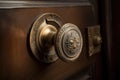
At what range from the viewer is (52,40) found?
0.35 meters

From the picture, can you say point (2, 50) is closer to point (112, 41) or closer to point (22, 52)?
point (22, 52)

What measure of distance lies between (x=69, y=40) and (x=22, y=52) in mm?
76

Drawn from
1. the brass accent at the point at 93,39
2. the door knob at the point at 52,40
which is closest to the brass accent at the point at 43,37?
the door knob at the point at 52,40

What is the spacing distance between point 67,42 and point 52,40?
0.10 ft

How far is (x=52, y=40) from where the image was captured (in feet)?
1.16

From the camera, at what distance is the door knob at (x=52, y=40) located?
Answer: 332 millimetres

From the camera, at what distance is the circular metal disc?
0.33 meters

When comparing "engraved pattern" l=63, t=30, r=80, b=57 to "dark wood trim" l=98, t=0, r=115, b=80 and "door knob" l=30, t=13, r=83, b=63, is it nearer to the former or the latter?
"door knob" l=30, t=13, r=83, b=63

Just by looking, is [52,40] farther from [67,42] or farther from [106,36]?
[106,36]

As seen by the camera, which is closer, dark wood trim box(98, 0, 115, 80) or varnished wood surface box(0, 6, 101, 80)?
varnished wood surface box(0, 6, 101, 80)

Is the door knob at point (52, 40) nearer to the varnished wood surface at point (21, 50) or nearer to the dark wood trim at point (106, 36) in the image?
the varnished wood surface at point (21, 50)

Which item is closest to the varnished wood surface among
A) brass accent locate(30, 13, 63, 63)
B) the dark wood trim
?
brass accent locate(30, 13, 63, 63)

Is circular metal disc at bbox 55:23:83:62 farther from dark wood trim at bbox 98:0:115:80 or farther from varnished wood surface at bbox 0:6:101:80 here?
dark wood trim at bbox 98:0:115:80

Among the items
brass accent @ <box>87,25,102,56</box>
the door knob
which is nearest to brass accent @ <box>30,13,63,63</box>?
the door knob
